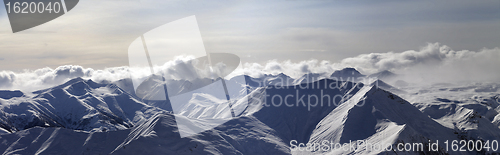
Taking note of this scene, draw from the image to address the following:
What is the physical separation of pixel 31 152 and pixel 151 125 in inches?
3287

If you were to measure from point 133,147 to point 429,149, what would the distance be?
12860 centimetres

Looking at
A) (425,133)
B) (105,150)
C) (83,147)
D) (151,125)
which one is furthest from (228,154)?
(425,133)

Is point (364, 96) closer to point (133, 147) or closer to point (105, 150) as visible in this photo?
point (133, 147)

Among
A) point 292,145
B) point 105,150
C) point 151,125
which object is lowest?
point 292,145

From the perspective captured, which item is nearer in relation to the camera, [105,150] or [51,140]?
[105,150]

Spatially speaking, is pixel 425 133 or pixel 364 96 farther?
pixel 364 96

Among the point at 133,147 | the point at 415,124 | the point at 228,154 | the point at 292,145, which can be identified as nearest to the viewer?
the point at 133,147

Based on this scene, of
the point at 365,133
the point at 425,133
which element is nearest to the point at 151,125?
the point at 365,133

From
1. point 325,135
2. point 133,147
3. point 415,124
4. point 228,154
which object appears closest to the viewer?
point 133,147

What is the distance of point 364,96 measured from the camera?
198125 mm

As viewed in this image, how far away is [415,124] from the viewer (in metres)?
169

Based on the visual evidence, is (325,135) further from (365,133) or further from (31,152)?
(31,152)

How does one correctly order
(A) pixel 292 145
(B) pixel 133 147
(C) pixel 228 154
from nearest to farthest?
(B) pixel 133 147 < (C) pixel 228 154 < (A) pixel 292 145

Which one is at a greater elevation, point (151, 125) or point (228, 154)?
point (151, 125)
